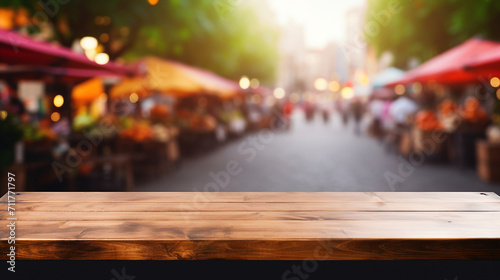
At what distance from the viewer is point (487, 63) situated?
23.2 ft

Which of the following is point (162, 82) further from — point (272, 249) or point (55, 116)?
point (272, 249)

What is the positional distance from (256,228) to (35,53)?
4.57 m

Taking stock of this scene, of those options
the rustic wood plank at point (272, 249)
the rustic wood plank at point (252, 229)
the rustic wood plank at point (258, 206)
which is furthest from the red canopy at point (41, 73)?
the rustic wood plank at point (272, 249)

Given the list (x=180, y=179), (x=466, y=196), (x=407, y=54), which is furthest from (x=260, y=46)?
(x=466, y=196)

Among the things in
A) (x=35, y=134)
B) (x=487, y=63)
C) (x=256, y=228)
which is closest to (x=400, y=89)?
(x=487, y=63)

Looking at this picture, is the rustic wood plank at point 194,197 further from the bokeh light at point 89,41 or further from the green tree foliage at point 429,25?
the bokeh light at point 89,41

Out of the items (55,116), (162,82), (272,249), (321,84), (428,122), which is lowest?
(272,249)

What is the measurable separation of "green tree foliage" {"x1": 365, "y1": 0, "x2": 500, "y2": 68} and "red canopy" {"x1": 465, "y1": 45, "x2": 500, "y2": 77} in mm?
2924

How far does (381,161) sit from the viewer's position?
1188 centimetres

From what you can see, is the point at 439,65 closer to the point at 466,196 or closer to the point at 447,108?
the point at 447,108

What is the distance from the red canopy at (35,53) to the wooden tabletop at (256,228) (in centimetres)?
286

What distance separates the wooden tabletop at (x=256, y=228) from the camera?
6.39ft

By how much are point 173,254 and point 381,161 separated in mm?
10578

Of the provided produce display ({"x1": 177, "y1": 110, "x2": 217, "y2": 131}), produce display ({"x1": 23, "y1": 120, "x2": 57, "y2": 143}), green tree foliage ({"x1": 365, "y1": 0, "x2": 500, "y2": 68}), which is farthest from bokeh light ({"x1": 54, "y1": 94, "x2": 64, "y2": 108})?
green tree foliage ({"x1": 365, "y1": 0, "x2": 500, "y2": 68})
